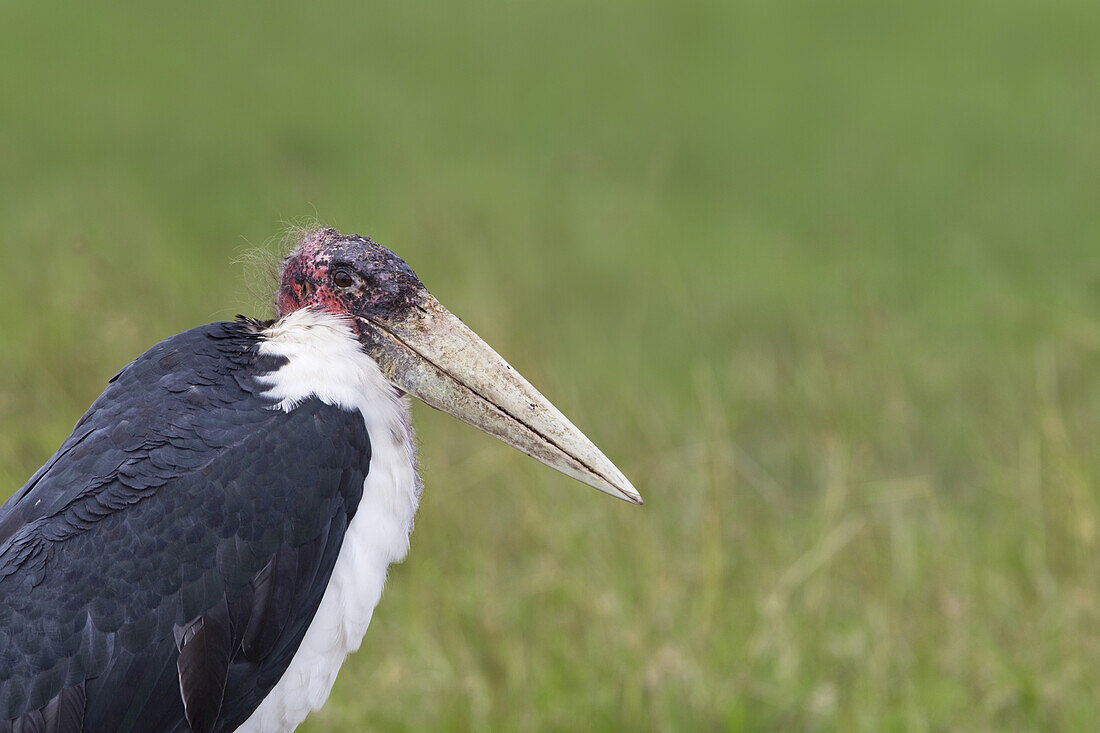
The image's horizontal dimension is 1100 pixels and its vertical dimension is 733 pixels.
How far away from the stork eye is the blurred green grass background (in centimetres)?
44

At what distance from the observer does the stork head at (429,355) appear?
300 cm

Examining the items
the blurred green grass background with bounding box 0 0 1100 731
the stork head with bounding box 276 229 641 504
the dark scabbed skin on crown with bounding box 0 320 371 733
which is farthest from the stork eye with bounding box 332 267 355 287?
the blurred green grass background with bounding box 0 0 1100 731

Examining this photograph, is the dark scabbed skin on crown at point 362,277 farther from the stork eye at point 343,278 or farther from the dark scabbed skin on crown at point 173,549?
the dark scabbed skin on crown at point 173,549

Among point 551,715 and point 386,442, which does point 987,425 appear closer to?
point 551,715

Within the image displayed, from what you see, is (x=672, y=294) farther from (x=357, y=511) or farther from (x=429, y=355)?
(x=357, y=511)

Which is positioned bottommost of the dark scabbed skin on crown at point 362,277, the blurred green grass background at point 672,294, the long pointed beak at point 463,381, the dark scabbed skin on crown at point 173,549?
the dark scabbed skin on crown at point 173,549

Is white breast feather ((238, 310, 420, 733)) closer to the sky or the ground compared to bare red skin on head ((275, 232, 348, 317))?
closer to the ground

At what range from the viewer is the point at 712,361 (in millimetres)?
6895

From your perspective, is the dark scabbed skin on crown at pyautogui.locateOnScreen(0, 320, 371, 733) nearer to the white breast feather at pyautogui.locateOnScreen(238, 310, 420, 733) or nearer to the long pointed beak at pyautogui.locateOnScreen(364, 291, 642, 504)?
the white breast feather at pyautogui.locateOnScreen(238, 310, 420, 733)

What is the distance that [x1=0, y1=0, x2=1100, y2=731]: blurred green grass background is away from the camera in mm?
4387

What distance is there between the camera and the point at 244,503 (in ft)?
8.75

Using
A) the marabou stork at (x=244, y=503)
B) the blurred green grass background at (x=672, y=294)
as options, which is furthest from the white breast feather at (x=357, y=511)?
the blurred green grass background at (x=672, y=294)

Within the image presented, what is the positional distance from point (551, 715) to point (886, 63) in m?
6.59

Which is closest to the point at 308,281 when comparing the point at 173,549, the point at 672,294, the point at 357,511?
the point at 357,511
